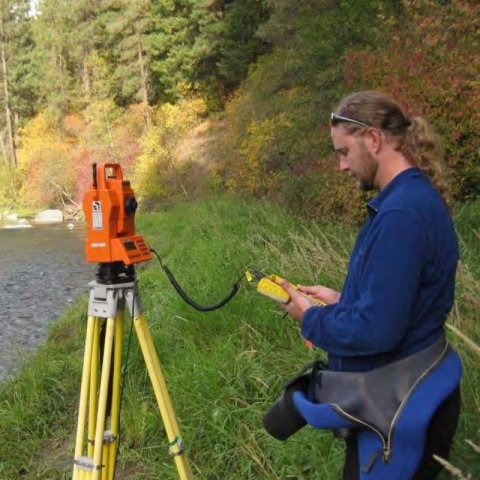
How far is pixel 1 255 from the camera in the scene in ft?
53.8

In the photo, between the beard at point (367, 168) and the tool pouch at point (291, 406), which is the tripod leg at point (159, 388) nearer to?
the tool pouch at point (291, 406)

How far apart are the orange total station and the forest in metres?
3.44

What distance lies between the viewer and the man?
146 centimetres

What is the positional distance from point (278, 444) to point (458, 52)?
19.8ft

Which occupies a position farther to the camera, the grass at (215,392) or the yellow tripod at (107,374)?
the grass at (215,392)

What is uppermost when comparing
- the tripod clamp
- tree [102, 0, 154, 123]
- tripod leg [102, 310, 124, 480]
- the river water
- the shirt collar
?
tree [102, 0, 154, 123]

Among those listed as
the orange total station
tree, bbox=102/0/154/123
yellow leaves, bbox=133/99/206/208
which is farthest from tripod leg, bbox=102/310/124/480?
tree, bbox=102/0/154/123

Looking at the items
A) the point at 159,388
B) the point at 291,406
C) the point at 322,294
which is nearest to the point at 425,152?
the point at 322,294

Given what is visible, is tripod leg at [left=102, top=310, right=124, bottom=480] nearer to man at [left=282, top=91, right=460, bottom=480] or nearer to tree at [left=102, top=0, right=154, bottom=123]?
man at [left=282, top=91, right=460, bottom=480]

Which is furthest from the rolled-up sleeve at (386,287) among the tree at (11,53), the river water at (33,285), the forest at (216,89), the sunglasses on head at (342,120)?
the tree at (11,53)

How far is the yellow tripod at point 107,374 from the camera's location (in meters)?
2.24

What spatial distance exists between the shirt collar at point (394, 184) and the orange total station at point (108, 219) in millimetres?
1008

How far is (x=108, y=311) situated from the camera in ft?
7.30

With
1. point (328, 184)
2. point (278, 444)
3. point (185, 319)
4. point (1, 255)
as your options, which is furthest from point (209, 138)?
point (278, 444)
